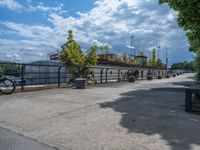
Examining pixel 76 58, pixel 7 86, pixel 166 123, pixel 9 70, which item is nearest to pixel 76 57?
pixel 76 58

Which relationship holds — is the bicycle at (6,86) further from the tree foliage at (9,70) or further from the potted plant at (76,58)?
the potted plant at (76,58)

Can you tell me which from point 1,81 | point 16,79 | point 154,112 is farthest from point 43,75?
point 154,112

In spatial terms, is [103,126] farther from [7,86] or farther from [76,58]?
[76,58]

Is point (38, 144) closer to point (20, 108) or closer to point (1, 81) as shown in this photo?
point (20, 108)

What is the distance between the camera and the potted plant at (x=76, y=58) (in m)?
18.9

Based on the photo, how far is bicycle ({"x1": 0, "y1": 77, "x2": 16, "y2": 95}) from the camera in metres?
12.0

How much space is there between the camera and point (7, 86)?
1207 centimetres

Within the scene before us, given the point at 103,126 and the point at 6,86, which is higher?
the point at 6,86

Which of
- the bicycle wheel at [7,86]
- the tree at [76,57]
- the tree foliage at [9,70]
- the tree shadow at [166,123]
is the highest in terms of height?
the tree at [76,57]

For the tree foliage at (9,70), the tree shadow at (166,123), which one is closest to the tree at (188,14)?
the tree shadow at (166,123)

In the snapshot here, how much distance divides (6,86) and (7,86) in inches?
1.8

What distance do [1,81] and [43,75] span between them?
4620 millimetres

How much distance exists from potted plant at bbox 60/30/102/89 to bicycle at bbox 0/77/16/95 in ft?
21.5

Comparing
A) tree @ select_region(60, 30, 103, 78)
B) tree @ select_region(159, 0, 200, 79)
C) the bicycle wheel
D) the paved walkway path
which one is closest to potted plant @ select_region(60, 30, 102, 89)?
tree @ select_region(60, 30, 103, 78)
